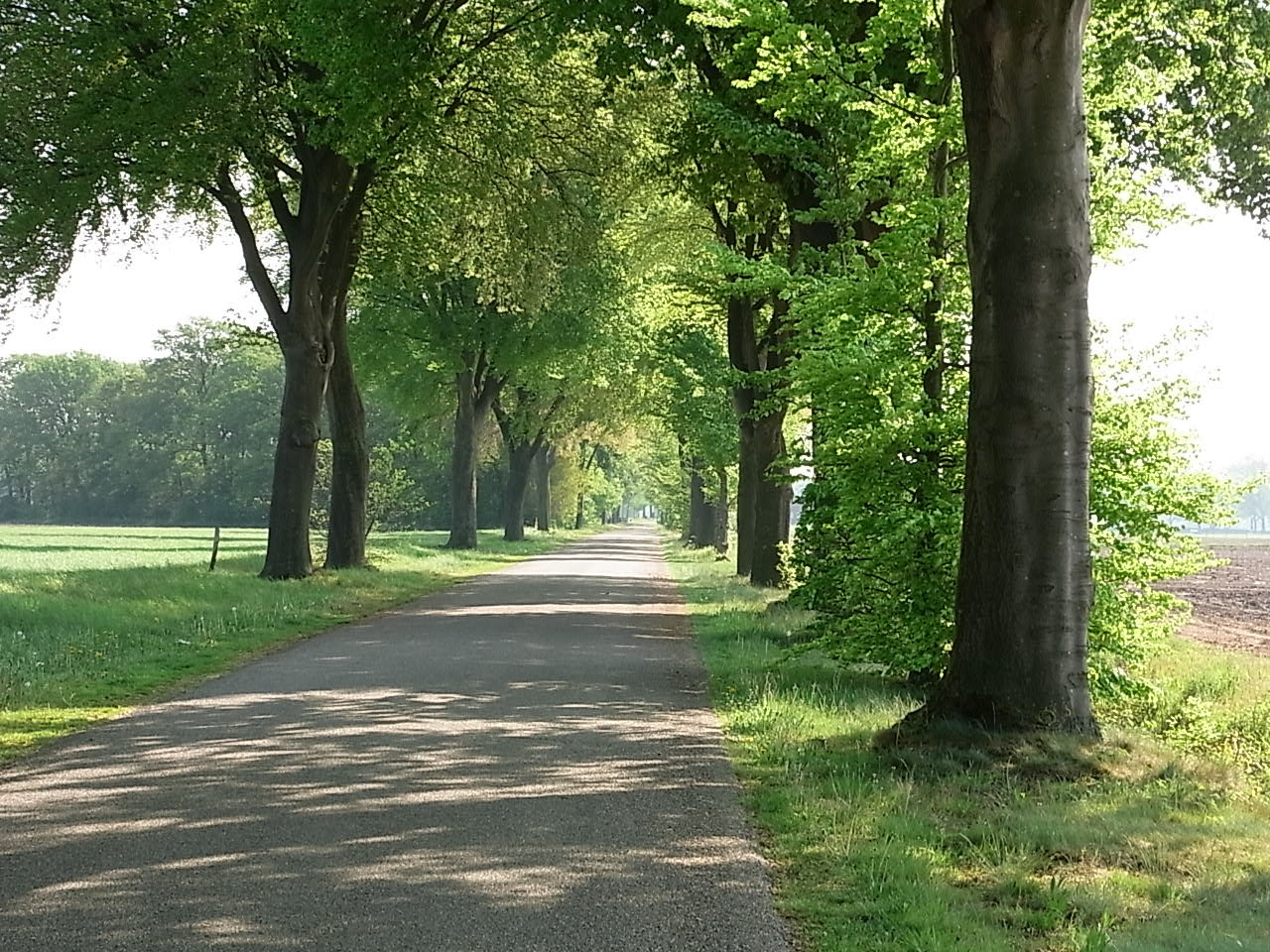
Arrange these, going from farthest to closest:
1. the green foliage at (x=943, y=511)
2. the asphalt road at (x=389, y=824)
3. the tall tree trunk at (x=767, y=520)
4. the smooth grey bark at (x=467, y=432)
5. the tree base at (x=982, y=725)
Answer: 1. the smooth grey bark at (x=467, y=432)
2. the tall tree trunk at (x=767, y=520)
3. the green foliage at (x=943, y=511)
4. the tree base at (x=982, y=725)
5. the asphalt road at (x=389, y=824)

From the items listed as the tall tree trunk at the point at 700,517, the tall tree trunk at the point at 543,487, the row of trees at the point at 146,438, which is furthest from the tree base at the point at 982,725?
the row of trees at the point at 146,438

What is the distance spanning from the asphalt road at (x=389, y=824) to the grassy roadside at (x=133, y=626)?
797 millimetres

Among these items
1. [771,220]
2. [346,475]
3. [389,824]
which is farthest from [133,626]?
[771,220]

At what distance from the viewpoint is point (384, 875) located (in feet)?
18.0

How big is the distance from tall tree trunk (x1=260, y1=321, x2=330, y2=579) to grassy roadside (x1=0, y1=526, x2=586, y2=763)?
0.62 metres

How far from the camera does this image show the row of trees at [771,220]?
7945 mm

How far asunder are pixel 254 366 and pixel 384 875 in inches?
4050

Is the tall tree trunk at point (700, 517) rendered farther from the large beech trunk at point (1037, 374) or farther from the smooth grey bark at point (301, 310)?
the large beech trunk at point (1037, 374)

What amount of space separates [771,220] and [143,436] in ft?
302

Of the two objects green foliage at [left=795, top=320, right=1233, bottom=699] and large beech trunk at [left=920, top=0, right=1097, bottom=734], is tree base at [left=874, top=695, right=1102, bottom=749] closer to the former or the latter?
large beech trunk at [left=920, top=0, right=1097, bottom=734]

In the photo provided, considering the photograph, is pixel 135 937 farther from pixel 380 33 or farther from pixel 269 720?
pixel 380 33

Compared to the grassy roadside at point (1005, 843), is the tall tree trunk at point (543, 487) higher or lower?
higher

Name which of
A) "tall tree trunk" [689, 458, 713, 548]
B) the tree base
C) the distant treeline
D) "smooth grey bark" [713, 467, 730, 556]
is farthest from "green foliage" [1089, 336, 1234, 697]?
the distant treeline

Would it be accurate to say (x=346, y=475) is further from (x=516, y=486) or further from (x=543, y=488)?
(x=543, y=488)
